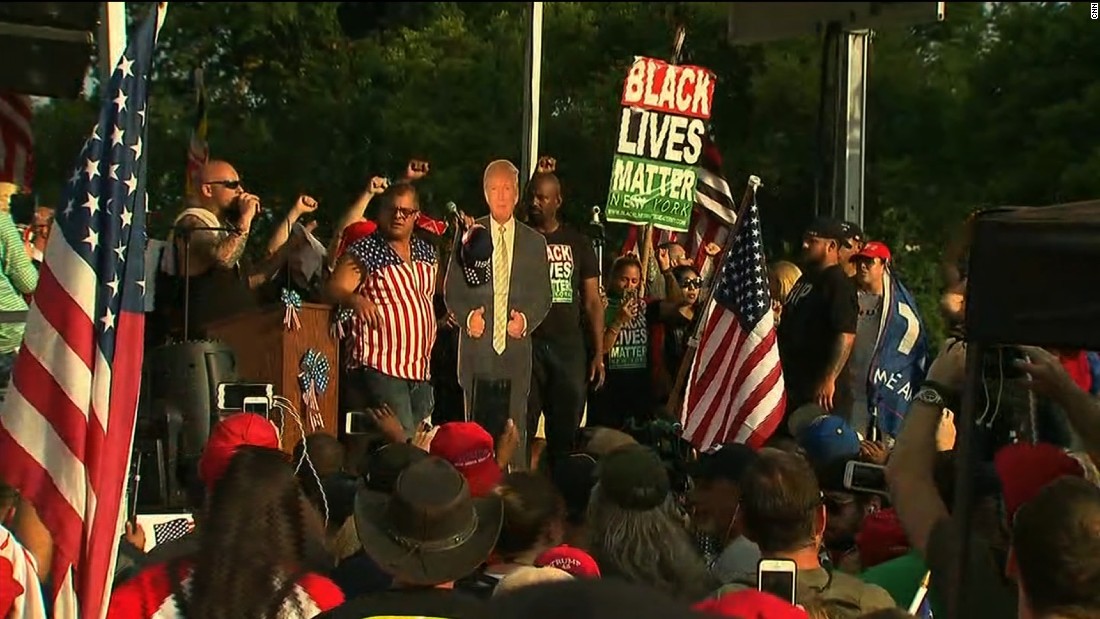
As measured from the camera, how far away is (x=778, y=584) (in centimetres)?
469

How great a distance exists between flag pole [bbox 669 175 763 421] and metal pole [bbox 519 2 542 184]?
2.96 metres

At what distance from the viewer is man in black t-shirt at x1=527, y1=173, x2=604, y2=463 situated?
38.5 feet

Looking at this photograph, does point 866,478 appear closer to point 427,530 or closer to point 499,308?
point 427,530

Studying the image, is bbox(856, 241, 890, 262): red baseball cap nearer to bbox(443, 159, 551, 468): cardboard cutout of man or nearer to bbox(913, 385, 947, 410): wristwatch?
bbox(443, 159, 551, 468): cardboard cutout of man

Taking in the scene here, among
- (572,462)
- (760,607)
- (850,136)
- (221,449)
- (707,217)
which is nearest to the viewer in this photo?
(760,607)

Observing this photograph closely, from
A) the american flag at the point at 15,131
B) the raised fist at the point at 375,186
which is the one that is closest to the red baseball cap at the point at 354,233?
the raised fist at the point at 375,186

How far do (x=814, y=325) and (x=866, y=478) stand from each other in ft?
16.8

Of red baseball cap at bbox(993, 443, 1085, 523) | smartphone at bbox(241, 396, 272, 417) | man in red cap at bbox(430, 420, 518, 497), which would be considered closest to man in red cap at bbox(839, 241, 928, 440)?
smartphone at bbox(241, 396, 272, 417)

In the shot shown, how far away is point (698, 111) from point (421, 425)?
4.14 m

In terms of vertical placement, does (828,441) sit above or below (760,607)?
above

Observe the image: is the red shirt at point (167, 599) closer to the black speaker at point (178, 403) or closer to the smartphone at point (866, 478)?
the smartphone at point (866, 478)

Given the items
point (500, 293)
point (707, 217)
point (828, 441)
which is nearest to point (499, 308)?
point (500, 293)

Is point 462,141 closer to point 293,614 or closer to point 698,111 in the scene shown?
point 698,111

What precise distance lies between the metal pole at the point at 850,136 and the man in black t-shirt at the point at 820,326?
4.58ft
